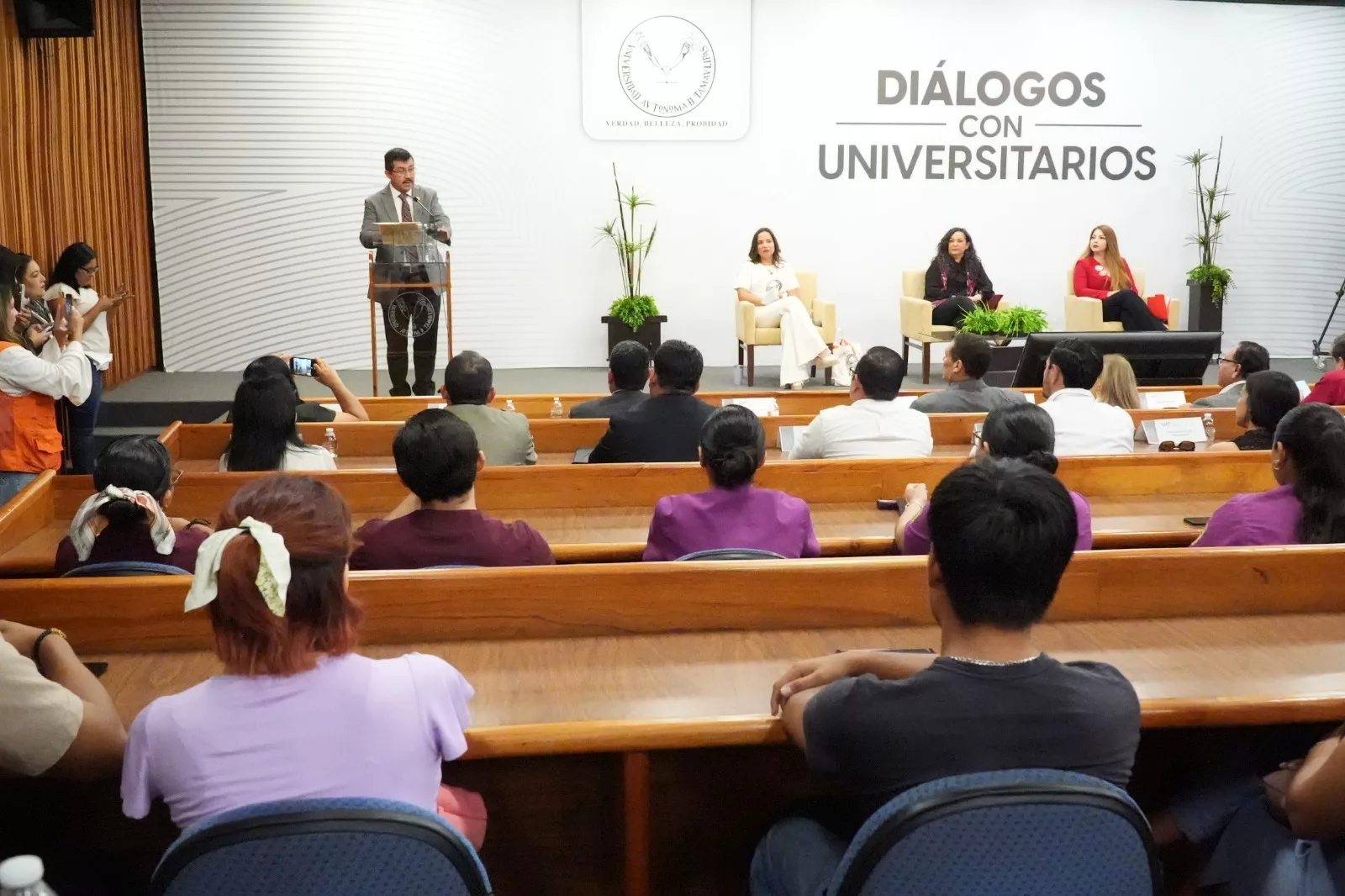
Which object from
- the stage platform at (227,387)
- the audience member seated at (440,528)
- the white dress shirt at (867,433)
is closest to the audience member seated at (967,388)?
the white dress shirt at (867,433)

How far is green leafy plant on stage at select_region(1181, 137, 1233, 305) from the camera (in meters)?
9.72

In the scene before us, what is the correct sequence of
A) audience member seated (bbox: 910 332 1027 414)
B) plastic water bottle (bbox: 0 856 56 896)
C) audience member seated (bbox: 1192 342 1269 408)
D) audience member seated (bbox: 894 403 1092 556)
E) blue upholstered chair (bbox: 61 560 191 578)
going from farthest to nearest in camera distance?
audience member seated (bbox: 1192 342 1269 408)
audience member seated (bbox: 910 332 1027 414)
audience member seated (bbox: 894 403 1092 556)
blue upholstered chair (bbox: 61 560 191 578)
plastic water bottle (bbox: 0 856 56 896)

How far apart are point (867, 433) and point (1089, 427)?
832 mm

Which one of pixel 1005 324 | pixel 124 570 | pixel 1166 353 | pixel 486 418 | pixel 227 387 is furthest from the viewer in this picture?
pixel 227 387

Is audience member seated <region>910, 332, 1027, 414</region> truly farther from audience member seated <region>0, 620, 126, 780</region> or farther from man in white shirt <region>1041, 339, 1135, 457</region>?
audience member seated <region>0, 620, 126, 780</region>

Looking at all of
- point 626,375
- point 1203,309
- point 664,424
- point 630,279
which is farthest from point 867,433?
point 1203,309

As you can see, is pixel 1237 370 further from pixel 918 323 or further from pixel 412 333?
pixel 412 333

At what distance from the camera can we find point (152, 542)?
106 inches

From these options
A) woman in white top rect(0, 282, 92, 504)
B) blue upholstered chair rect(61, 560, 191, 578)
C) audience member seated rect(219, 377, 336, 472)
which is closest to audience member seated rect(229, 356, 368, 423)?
audience member seated rect(219, 377, 336, 472)

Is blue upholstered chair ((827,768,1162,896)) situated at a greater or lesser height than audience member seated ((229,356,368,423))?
lesser

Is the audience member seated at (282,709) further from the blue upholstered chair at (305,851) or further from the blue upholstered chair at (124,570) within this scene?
the blue upholstered chair at (124,570)

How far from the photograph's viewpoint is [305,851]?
1.32m

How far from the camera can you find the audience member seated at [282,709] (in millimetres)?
1551

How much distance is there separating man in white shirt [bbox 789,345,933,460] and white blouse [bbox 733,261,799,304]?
4488 mm
